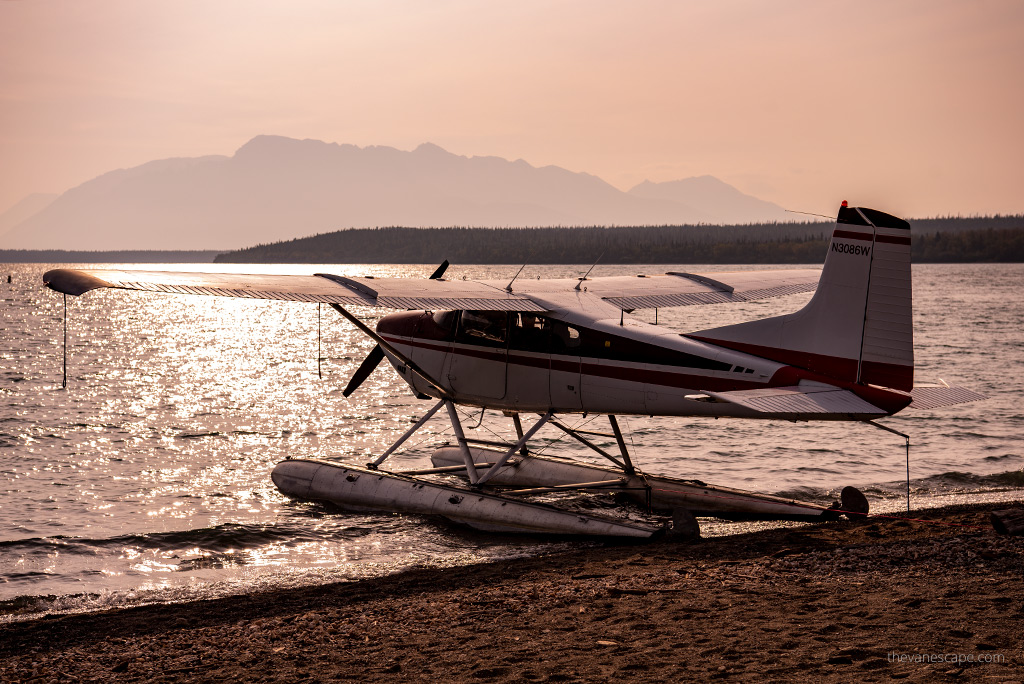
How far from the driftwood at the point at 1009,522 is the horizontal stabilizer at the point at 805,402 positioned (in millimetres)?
1466

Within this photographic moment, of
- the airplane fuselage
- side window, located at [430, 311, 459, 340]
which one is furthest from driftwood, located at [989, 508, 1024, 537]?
side window, located at [430, 311, 459, 340]

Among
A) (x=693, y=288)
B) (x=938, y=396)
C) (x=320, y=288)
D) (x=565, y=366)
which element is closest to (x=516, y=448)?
(x=565, y=366)

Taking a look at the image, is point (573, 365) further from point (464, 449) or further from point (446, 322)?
point (446, 322)

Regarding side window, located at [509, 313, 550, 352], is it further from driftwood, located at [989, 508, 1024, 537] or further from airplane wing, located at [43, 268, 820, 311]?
driftwood, located at [989, 508, 1024, 537]

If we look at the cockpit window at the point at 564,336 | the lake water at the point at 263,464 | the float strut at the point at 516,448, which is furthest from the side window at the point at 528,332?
the lake water at the point at 263,464

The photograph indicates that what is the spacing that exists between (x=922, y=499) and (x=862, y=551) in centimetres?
434

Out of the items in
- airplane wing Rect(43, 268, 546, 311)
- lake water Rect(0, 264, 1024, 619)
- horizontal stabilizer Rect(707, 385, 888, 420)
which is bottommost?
lake water Rect(0, 264, 1024, 619)

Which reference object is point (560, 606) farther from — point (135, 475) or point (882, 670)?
point (135, 475)

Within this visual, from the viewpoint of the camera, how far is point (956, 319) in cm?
5094

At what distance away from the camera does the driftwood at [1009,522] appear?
8695 mm

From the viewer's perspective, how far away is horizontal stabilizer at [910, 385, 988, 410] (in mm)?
9039

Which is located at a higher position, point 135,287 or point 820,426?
point 135,287

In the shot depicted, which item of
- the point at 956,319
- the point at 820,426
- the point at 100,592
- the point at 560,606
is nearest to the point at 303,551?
the point at 100,592

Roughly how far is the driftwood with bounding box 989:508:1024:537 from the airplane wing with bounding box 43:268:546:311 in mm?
5354
